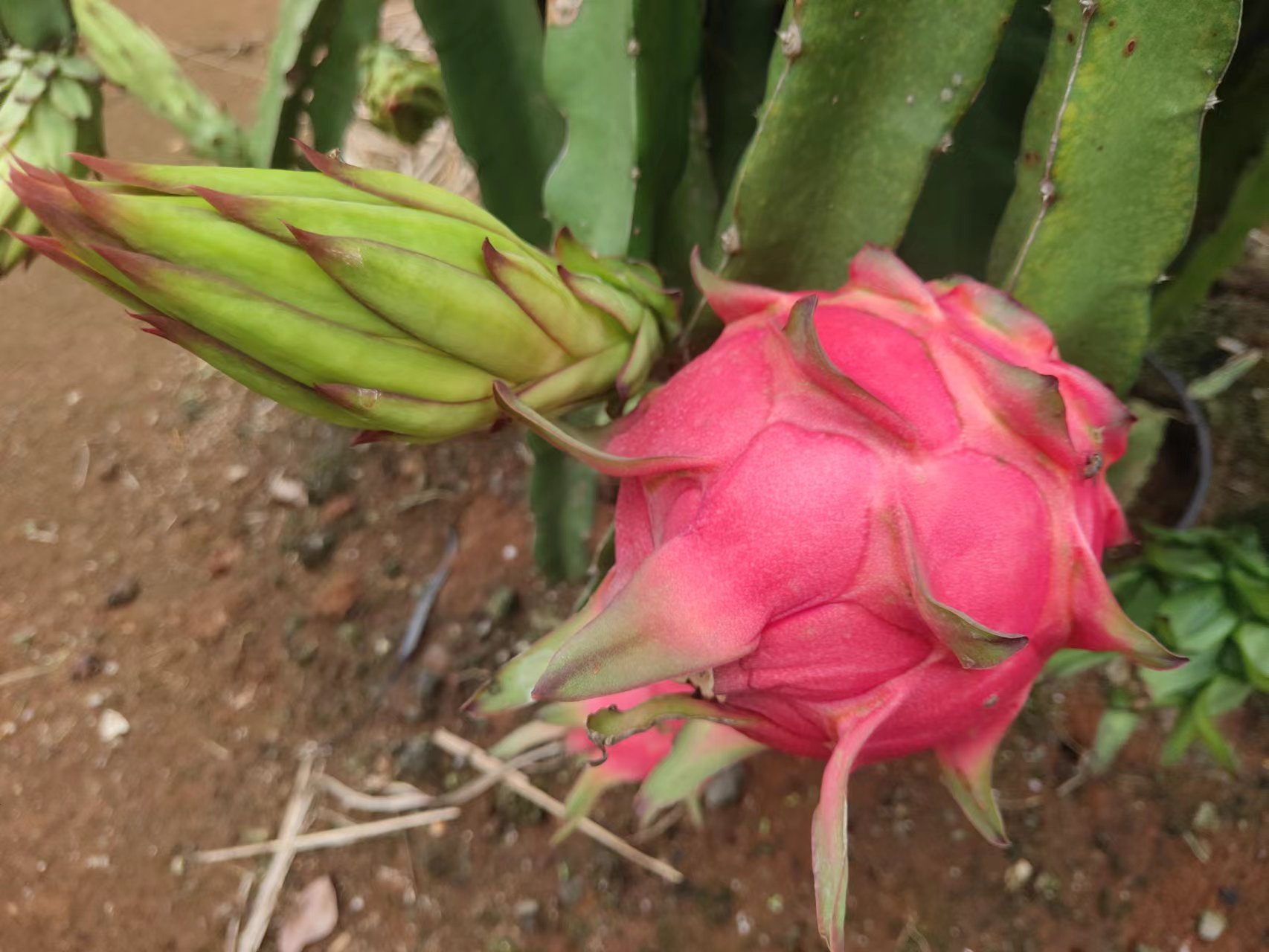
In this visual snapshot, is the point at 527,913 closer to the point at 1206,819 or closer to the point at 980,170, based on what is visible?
the point at 1206,819

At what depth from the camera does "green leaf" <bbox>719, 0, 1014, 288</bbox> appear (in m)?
0.54

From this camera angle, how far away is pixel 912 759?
0.95 metres

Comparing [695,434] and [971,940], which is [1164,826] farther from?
[695,434]

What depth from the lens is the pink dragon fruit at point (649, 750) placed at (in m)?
0.55

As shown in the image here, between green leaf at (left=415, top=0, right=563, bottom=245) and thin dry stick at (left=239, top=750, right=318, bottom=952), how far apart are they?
65 centimetres

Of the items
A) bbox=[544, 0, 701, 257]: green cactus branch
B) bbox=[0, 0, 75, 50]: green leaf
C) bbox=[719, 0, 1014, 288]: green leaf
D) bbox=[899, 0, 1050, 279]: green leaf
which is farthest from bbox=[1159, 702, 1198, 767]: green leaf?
bbox=[0, 0, 75, 50]: green leaf

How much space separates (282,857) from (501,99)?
80cm

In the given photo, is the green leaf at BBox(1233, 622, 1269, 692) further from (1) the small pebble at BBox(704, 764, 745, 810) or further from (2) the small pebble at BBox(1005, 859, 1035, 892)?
(1) the small pebble at BBox(704, 764, 745, 810)

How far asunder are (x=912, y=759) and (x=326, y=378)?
0.76m

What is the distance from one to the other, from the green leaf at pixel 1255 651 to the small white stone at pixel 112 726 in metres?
1.13

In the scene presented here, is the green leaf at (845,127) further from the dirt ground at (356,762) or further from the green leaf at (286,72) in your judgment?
the dirt ground at (356,762)

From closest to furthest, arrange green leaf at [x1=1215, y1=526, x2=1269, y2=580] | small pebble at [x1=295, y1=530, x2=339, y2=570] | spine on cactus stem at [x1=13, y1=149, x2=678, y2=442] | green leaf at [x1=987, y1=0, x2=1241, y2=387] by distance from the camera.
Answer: spine on cactus stem at [x1=13, y1=149, x2=678, y2=442] < green leaf at [x1=987, y1=0, x2=1241, y2=387] < green leaf at [x1=1215, y1=526, x2=1269, y2=580] < small pebble at [x1=295, y1=530, x2=339, y2=570]

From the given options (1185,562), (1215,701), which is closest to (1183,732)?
(1215,701)

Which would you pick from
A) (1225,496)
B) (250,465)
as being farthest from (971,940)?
(250,465)
